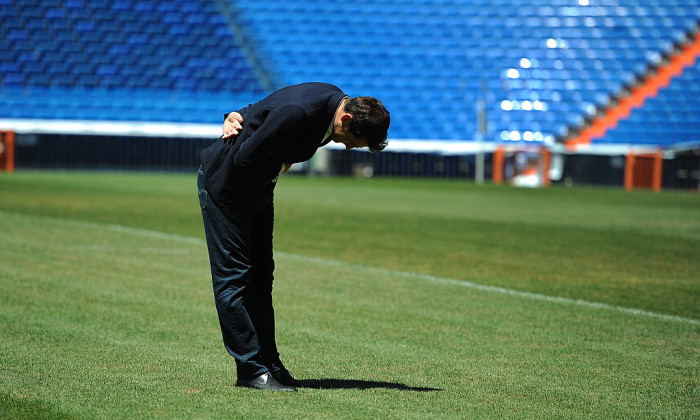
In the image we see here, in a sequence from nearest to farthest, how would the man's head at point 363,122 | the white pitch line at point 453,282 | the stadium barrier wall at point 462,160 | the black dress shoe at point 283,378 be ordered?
the man's head at point 363,122 → the black dress shoe at point 283,378 → the white pitch line at point 453,282 → the stadium barrier wall at point 462,160

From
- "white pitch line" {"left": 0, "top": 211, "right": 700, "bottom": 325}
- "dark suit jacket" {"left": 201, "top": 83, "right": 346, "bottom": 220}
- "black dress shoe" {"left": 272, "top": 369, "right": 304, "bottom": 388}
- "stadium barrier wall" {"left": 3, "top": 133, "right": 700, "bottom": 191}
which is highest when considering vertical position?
"dark suit jacket" {"left": 201, "top": 83, "right": 346, "bottom": 220}

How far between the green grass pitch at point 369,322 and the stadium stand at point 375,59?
22.1m

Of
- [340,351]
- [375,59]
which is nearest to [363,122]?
[340,351]

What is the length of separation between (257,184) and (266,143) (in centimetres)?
33

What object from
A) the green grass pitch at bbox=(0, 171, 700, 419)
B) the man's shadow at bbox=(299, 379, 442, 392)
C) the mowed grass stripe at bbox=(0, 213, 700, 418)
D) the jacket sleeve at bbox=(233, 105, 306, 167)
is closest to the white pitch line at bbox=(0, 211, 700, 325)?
the green grass pitch at bbox=(0, 171, 700, 419)

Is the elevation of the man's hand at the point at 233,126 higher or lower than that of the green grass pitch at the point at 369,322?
higher

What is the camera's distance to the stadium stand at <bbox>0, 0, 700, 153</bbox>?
37.8m

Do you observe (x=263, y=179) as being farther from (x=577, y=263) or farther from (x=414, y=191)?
(x=414, y=191)

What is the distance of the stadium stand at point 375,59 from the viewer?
3775 centimetres

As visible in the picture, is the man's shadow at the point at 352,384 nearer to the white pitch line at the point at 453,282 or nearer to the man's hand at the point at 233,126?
the man's hand at the point at 233,126

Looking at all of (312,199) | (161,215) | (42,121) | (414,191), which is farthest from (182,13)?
(161,215)

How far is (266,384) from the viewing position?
493cm

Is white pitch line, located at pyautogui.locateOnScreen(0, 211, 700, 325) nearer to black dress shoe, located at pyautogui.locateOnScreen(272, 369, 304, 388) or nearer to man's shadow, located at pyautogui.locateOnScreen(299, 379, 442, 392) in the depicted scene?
man's shadow, located at pyautogui.locateOnScreen(299, 379, 442, 392)

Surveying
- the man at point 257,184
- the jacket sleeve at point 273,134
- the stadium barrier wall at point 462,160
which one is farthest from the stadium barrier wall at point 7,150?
the jacket sleeve at point 273,134
